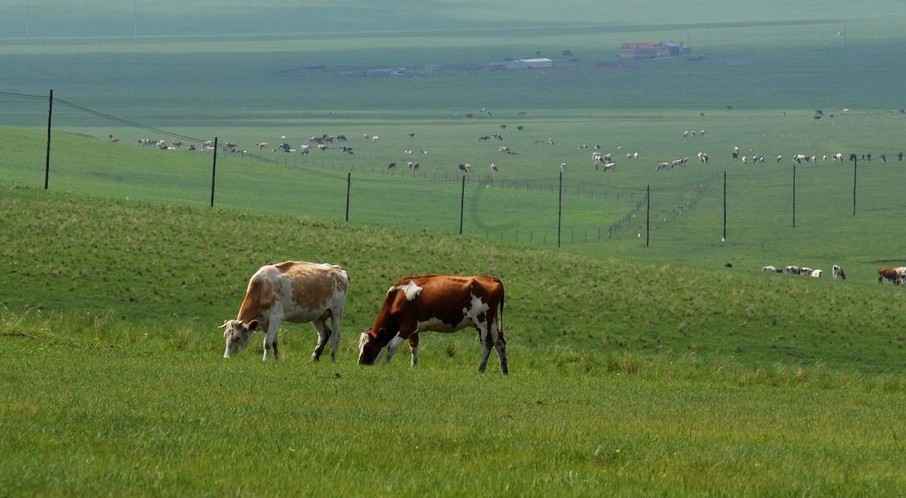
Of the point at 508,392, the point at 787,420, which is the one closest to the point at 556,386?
the point at 508,392

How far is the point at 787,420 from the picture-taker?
20703 mm

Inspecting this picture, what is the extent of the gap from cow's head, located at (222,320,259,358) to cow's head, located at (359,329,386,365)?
1.88 meters

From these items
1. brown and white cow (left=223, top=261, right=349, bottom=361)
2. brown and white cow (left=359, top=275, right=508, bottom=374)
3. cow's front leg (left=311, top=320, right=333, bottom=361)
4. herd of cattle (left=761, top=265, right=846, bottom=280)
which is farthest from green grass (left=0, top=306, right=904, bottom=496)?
herd of cattle (left=761, top=265, right=846, bottom=280)

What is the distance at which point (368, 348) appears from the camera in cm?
2798

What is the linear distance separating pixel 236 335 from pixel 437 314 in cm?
354

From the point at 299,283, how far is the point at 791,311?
2472 cm

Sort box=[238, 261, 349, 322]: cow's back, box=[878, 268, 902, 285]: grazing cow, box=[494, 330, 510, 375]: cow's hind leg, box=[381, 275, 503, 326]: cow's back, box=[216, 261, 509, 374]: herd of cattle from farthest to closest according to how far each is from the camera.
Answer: box=[878, 268, 902, 285]: grazing cow
box=[238, 261, 349, 322]: cow's back
box=[381, 275, 503, 326]: cow's back
box=[216, 261, 509, 374]: herd of cattle
box=[494, 330, 510, 375]: cow's hind leg

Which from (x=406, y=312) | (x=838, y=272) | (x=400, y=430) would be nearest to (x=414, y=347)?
(x=406, y=312)

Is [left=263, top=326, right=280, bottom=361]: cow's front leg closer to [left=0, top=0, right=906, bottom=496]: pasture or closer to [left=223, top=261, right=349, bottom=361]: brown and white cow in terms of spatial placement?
[left=223, top=261, right=349, bottom=361]: brown and white cow

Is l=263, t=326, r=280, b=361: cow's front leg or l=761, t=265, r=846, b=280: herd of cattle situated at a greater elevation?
l=761, t=265, r=846, b=280: herd of cattle

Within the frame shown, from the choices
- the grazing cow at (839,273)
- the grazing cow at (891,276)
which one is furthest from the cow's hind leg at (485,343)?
the grazing cow at (839,273)

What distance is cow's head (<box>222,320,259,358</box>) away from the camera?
27344mm

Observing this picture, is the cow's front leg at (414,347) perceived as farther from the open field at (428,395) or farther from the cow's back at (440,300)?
the open field at (428,395)

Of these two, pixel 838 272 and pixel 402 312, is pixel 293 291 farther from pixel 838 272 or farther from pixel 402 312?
pixel 838 272
